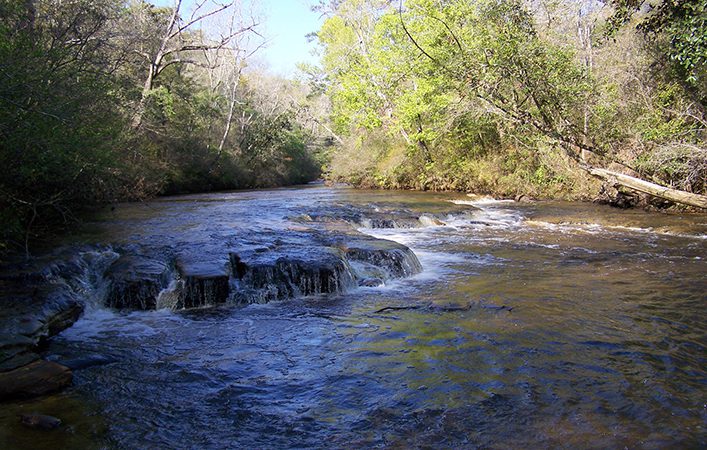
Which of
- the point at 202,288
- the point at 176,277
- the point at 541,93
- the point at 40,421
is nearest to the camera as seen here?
the point at 40,421

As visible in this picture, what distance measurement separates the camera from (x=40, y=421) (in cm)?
399

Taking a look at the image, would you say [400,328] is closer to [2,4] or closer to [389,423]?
[389,423]

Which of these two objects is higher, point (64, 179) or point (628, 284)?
point (64, 179)

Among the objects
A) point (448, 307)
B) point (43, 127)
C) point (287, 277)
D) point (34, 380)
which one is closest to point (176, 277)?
point (287, 277)

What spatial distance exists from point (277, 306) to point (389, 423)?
3.79 metres

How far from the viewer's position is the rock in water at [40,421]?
13.0 ft

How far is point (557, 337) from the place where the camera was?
19.4ft

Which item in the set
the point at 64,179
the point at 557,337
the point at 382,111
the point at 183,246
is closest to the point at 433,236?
the point at 183,246

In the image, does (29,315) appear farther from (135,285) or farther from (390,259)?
(390,259)

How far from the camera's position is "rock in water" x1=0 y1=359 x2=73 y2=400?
4.47 m

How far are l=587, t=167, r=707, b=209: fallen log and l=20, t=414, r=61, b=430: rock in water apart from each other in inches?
620

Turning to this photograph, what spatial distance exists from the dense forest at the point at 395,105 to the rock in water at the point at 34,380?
3103mm

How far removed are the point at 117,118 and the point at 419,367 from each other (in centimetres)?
1100

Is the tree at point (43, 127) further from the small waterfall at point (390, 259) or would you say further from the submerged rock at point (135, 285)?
the small waterfall at point (390, 259)
